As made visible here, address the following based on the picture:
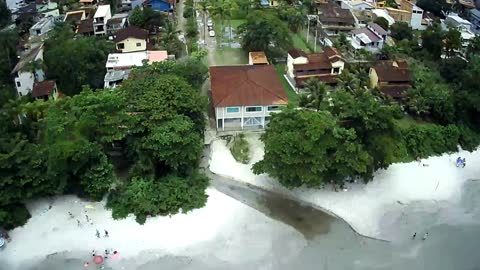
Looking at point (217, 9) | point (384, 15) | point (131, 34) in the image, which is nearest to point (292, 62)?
point (217, 9)

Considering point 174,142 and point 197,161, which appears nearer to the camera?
point 174,142

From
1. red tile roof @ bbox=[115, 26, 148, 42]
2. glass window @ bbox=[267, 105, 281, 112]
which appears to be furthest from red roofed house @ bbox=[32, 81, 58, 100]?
glass window @ bbox=[267, 105, 281, 112]

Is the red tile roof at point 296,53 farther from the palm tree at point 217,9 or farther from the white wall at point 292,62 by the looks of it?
the palm tree at point 217,9

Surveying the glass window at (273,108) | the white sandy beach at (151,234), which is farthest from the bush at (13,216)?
the glass window at (273,108)

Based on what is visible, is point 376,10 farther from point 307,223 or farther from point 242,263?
point 242,263

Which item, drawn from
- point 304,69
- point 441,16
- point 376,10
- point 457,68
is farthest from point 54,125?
point 441,16

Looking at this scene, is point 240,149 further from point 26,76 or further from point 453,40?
point 453,40
